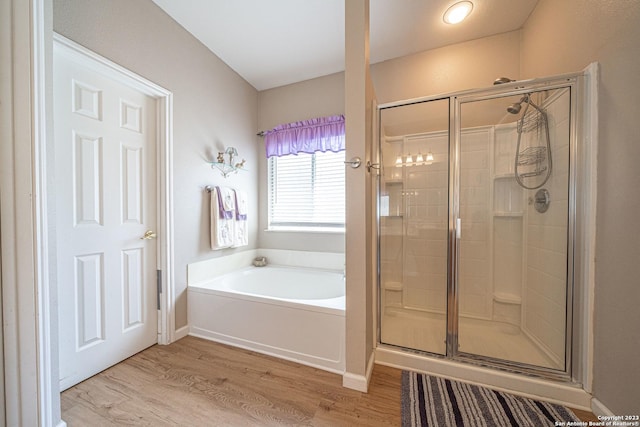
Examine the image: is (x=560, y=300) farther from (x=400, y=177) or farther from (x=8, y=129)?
(x=8, y=129)

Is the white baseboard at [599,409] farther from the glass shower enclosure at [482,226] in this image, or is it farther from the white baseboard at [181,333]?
the white baseboard at [181,333]

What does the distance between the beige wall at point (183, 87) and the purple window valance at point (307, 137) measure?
0.32 m

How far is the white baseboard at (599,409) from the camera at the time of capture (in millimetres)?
1097

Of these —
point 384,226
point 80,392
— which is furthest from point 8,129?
point 384,226

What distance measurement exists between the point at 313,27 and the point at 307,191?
1.53 meters

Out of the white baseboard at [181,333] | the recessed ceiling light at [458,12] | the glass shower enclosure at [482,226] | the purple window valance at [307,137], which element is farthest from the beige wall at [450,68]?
the white baseboard at [181,333]

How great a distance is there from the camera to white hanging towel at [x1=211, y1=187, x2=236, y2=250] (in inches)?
85.6

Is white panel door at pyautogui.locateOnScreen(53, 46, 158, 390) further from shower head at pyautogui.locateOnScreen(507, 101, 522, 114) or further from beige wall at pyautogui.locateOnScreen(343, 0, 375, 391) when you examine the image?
shower head at pyautogui.locateOnScreen(507, 101, 522, 114)

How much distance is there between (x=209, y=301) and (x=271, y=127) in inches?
79.8

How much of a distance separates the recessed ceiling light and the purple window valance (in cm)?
113

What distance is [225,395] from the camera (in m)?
1.30

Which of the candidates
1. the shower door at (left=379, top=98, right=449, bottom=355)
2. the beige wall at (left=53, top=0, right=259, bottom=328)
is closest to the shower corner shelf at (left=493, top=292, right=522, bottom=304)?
the shower door at (left=379, top=98, right=449, bottom=355)

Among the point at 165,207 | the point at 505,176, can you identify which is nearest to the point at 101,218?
the point at 165,207

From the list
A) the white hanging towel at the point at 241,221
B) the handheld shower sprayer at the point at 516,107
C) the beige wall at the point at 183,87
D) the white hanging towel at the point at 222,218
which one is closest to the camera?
the beige wall at the point at 183,87
